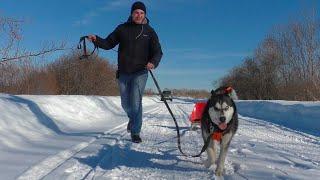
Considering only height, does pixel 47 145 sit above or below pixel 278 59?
below

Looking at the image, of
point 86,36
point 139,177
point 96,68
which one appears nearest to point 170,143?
point 86,36

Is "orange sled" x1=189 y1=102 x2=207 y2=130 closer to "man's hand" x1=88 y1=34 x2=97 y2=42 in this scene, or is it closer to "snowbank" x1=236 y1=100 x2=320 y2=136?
"man's hand" x1=88 y1=34 x2=97 y2=42

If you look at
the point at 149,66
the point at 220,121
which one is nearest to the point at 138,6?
the point at 149,66

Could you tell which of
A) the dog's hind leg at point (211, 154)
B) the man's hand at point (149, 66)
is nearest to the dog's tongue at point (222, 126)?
the dog's hind leg at point (211, 154)

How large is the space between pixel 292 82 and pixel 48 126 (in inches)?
1583

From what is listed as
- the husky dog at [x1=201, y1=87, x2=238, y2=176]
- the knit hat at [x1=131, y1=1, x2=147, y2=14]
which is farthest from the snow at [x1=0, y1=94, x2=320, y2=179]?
the knit hat at [x1=131, y1=1, x2=147, y2=14]

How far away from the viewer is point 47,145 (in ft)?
22.3

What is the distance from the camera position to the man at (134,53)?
7.19 m

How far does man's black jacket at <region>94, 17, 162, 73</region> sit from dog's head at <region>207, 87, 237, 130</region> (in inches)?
82.0

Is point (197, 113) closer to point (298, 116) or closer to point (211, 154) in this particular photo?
point (211, 154)

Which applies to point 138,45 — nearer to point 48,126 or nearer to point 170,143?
point 170,143

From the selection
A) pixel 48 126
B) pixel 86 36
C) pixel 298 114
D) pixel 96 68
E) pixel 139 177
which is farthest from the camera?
pixel 96 68

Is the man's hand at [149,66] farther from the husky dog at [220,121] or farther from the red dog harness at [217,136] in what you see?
the red dog harness at [217,136]

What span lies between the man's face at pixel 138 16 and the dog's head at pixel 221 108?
7.99 feet
